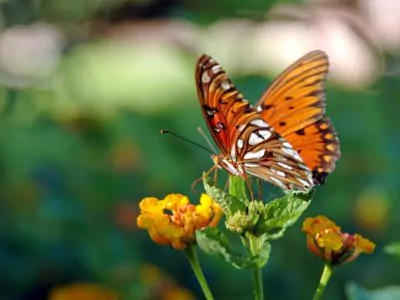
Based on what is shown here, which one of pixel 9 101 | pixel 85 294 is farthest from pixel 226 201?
pixel 9 101

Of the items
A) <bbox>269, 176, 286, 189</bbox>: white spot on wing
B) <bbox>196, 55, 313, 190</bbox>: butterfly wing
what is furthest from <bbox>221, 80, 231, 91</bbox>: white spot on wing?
<bbox>269, 176, 286, 189</bbox>: white spot on wing

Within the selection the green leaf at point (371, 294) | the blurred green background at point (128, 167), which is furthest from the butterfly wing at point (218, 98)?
the blurred green background at point (128, 167)

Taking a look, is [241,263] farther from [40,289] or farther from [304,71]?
[40,289]

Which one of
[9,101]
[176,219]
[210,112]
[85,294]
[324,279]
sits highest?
[9,101]

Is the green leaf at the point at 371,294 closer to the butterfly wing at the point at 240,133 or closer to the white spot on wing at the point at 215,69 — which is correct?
the butterfly wing at the point at 240,133

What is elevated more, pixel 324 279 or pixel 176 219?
pixel 176 219

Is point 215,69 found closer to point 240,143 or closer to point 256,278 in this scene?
point 240,143

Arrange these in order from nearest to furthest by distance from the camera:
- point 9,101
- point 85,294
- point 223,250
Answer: point 223,250 < point 85,294 < point 9,101
